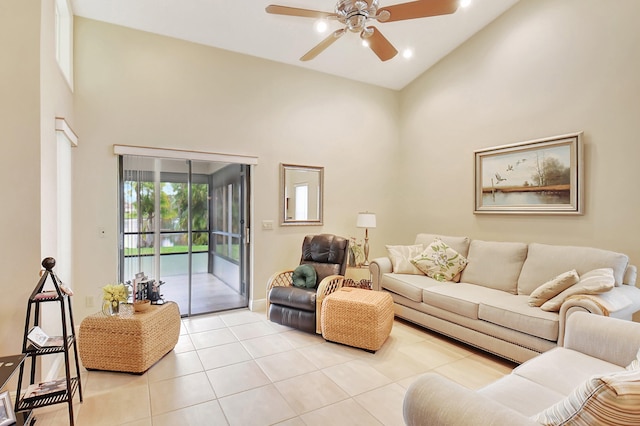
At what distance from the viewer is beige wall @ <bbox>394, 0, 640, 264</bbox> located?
2.99 meters

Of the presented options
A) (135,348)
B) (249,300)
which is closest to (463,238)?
(249,300)

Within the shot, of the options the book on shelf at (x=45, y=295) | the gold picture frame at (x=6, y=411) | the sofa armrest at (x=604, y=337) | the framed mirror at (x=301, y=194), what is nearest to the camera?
the gold picture frame at (x=6, y=411)

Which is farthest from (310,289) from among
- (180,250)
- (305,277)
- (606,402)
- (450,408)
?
(606,402)

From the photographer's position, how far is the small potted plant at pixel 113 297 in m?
2.62

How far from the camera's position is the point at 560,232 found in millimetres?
3447

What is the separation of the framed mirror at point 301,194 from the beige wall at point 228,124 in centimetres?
10

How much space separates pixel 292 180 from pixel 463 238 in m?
2.42

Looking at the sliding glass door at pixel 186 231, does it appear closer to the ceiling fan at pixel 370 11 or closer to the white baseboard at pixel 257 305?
the white baseboard at pixel 257 305

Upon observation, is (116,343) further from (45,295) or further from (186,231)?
(186,231)

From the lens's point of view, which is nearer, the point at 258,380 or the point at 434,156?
the point at 258,380

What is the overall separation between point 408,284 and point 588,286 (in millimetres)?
1648

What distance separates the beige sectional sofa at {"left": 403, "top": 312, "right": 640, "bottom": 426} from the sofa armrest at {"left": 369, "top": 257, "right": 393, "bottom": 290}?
2.17 m

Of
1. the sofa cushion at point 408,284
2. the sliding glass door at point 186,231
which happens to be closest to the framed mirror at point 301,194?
the sliding glass door at point 186,231

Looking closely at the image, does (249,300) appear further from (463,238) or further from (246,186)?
(463,238)
